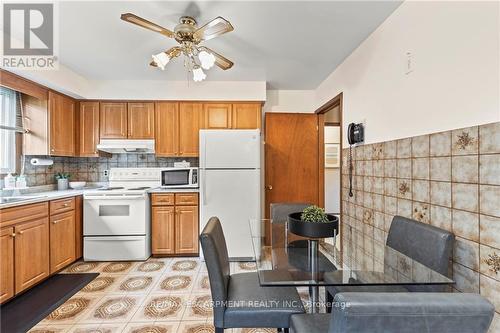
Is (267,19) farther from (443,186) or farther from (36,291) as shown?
(36,291)

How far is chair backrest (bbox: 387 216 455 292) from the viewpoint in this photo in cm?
129

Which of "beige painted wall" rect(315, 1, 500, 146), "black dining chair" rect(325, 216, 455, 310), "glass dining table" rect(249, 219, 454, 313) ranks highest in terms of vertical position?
"beige painted wall" rect(315, 1, 500, 146)

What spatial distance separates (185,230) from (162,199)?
1.71 feet

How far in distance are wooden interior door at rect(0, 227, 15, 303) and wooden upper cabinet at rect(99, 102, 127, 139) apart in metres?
1.73

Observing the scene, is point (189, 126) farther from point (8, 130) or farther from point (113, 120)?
point (8, 130)

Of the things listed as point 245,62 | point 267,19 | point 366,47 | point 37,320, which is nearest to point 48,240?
point 37,320

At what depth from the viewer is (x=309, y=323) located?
3.91ft

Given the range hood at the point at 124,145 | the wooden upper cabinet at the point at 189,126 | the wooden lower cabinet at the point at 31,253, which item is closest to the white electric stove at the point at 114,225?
the wooden lower cabinet at the point at 31,253

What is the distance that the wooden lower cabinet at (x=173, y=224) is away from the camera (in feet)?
11.0

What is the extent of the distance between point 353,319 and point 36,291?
310 centimetres

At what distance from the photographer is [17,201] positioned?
228cm

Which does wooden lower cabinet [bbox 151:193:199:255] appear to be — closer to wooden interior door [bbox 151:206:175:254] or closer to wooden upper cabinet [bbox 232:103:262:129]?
Result: wooden interior door [bbox 151:206:175:254]

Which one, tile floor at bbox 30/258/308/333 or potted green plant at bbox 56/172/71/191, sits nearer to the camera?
tile floor at bbox 30/258/308/333

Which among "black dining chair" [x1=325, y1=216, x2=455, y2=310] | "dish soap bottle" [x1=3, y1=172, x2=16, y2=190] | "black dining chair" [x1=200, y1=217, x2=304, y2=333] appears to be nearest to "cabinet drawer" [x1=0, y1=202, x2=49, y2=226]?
"dish soap bottle" [x1=3, y1=172, x2=16, y2=190]
